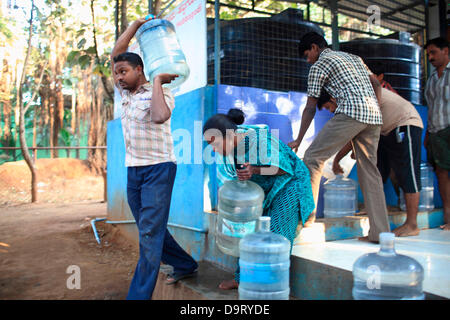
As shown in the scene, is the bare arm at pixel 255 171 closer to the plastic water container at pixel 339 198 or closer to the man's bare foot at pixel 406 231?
the man's bare foot at pixel 406 231

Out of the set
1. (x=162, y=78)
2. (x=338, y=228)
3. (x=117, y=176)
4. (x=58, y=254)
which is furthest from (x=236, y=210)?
(x=117, y=176)

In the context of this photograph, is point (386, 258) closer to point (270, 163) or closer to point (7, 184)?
point (270, 163)

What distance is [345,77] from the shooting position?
3.30m

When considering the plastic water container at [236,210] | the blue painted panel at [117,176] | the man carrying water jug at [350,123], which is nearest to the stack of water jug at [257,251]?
the plastic water container at [236,210]

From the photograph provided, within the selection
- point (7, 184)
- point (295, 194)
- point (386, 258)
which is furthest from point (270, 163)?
point (7, 184)

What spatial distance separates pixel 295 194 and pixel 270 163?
32cm

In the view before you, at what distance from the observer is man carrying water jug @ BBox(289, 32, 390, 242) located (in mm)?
3277

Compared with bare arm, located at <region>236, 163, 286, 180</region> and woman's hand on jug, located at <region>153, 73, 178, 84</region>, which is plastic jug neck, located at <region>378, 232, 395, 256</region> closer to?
bare arm, located at <region>236, 163, 286, 180</region>

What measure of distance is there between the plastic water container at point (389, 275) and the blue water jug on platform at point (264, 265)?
461 millimetres

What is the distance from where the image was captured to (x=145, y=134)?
2.69 m

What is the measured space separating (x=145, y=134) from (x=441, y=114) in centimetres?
334

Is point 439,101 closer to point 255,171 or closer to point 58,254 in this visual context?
point 255,171

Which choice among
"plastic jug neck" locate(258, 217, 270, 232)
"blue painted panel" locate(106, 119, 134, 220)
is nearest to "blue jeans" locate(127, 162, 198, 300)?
"plastic jug neck" locate(258, 217, 270, 232)

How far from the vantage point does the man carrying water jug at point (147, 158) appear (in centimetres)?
259
